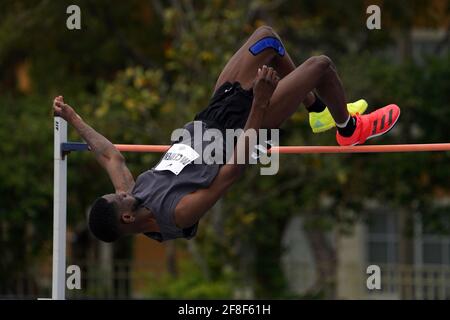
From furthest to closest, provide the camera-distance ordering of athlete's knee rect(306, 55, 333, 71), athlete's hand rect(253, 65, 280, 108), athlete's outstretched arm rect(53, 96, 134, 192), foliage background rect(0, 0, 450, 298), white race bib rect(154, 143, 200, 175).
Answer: foliage background rect(0, 0, 450, 298)
athlete's outstretched arm rect(53, 96, 134, 192)
athlete's knee rect(306, 55, 333, 71)
white race bib rect(154, 143, 200, 175)
athlete's hand rect(253, 65, 280, 108)

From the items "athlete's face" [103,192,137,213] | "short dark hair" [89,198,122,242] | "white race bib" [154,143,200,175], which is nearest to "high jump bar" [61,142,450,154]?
"white race bib" [154,143,200,175]

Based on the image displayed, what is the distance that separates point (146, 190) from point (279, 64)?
1.19 metres

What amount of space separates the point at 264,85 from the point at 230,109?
0.52 meters

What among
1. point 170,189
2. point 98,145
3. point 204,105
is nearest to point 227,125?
point 170,189

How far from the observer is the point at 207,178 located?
678cm

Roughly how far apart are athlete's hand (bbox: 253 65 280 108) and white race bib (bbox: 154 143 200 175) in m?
0.54

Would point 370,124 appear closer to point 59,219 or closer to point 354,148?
point 354,148

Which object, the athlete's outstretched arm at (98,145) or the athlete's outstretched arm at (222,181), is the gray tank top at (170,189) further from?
the athlete's outstretched arm at (98,145)

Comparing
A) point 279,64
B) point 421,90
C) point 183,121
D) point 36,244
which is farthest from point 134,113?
point 279,64

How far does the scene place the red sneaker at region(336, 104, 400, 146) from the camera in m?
7.38

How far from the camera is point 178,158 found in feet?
22.7
